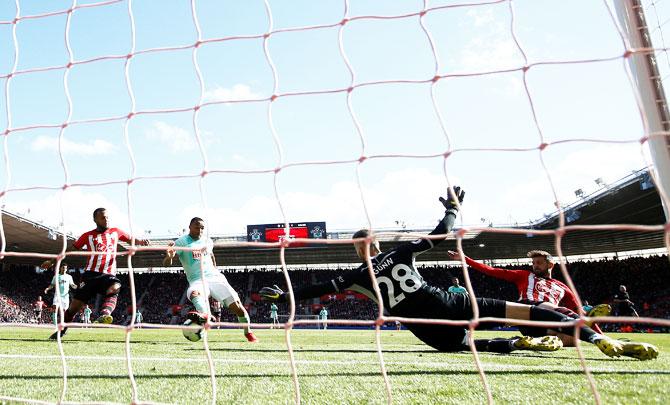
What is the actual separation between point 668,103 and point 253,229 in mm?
26955

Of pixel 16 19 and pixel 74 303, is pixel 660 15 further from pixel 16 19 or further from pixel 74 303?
pixel 74 303

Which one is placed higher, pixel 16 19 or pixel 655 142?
pixel 16 19

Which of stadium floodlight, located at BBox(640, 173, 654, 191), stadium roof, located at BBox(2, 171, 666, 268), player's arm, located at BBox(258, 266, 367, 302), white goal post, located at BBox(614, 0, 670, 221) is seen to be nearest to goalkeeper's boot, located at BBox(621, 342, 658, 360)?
white goal post, located at BBox(614, 0, 670, 221)

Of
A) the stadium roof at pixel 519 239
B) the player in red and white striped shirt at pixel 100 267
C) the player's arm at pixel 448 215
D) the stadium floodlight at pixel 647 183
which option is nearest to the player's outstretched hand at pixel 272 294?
the player's arm at pixel 448 215

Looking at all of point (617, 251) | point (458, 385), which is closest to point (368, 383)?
point (458, 385)

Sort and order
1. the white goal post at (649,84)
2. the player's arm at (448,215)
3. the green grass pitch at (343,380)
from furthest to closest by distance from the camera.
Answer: the player's arm at (448,215) → the white goal post at (649,84) → the green grass pitch at (343,380)

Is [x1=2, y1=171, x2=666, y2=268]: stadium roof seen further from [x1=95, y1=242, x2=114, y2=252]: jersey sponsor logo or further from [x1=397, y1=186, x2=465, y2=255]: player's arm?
[x1=397, y1=186, x2=465, y2=255]: player's arm

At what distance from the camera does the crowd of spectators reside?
28.8 metres

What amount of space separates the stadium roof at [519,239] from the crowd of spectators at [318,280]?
1.43m

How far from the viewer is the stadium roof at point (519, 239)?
2184 centimetres

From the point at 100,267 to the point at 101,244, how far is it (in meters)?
0.40

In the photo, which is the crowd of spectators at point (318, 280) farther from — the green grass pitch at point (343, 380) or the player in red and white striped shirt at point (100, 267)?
the green grass pitch at point (343, 380)

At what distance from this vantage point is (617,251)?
34.2 meters

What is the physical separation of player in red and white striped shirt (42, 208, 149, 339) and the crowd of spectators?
70.5ft
